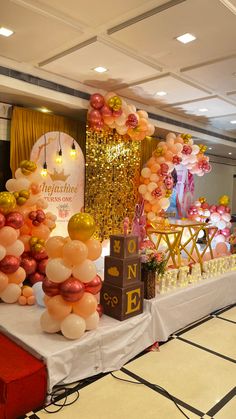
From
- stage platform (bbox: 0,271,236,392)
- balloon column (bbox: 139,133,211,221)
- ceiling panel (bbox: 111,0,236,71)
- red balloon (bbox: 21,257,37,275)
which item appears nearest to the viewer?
stage platform (bbox: 0,271,236,392)

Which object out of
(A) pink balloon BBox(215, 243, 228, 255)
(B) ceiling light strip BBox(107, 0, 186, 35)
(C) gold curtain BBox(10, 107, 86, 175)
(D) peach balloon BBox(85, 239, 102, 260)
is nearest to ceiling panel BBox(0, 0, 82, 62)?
(B) ceiling light strip BBox(107, 0, 186, 35)

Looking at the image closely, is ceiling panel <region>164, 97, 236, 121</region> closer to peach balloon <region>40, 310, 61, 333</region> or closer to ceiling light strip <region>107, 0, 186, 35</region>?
ceiling light strip <region>107, 0, 186, 35</region>

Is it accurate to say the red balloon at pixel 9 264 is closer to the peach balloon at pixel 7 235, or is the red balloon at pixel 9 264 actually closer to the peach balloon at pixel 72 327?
the peach balloon at pixel 7 235

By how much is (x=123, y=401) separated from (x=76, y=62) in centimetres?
358

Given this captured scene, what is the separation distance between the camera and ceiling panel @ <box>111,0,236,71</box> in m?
2.72

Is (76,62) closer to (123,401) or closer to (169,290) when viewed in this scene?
(169,290)

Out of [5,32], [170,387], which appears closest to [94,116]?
[5,32]

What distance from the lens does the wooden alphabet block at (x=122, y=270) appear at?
2.84m

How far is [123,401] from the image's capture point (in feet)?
7.32

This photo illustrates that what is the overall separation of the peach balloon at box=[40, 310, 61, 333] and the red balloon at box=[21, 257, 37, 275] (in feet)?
3.52

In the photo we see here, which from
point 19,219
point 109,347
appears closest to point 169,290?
point 109,347

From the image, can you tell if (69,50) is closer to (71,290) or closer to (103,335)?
(71,290)

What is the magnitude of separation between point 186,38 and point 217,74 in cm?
115

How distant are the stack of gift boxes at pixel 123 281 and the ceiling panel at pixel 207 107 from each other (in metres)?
3.50
